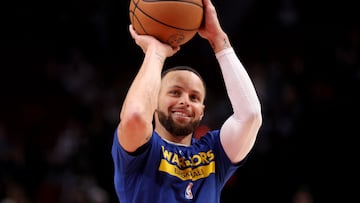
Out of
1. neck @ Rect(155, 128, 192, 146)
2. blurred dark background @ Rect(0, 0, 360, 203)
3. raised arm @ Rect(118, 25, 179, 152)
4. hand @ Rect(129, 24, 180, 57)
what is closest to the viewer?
raised arm @ Rect(118, 25, 179, 152)

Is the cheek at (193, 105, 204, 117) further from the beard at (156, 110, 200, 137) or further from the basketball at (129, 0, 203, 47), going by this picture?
the basketball at (129, 0, 203, 47)

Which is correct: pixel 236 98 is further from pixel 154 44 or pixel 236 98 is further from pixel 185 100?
pixel 154 44

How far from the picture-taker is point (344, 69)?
31.7 ft

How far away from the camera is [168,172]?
3.93m

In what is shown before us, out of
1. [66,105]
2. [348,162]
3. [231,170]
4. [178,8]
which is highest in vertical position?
[178,8]

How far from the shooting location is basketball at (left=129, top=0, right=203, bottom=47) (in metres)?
3.80

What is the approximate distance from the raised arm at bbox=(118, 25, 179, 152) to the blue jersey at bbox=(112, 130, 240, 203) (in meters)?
0.11

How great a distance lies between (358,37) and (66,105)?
6269mm

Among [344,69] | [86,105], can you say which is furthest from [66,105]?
[344,69]

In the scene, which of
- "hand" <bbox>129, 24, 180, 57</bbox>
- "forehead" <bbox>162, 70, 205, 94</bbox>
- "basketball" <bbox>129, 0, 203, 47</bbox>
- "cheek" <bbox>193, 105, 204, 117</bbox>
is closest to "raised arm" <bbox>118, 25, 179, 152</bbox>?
"hand" <bbox>129, 24, 180, 57</bbox>

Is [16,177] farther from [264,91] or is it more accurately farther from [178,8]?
[178,8]

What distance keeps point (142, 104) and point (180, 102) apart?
63 centimetres

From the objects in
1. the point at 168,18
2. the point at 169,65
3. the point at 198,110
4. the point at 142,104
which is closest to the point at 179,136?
the point at 198,110

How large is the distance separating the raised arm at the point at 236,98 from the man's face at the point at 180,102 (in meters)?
0.24
